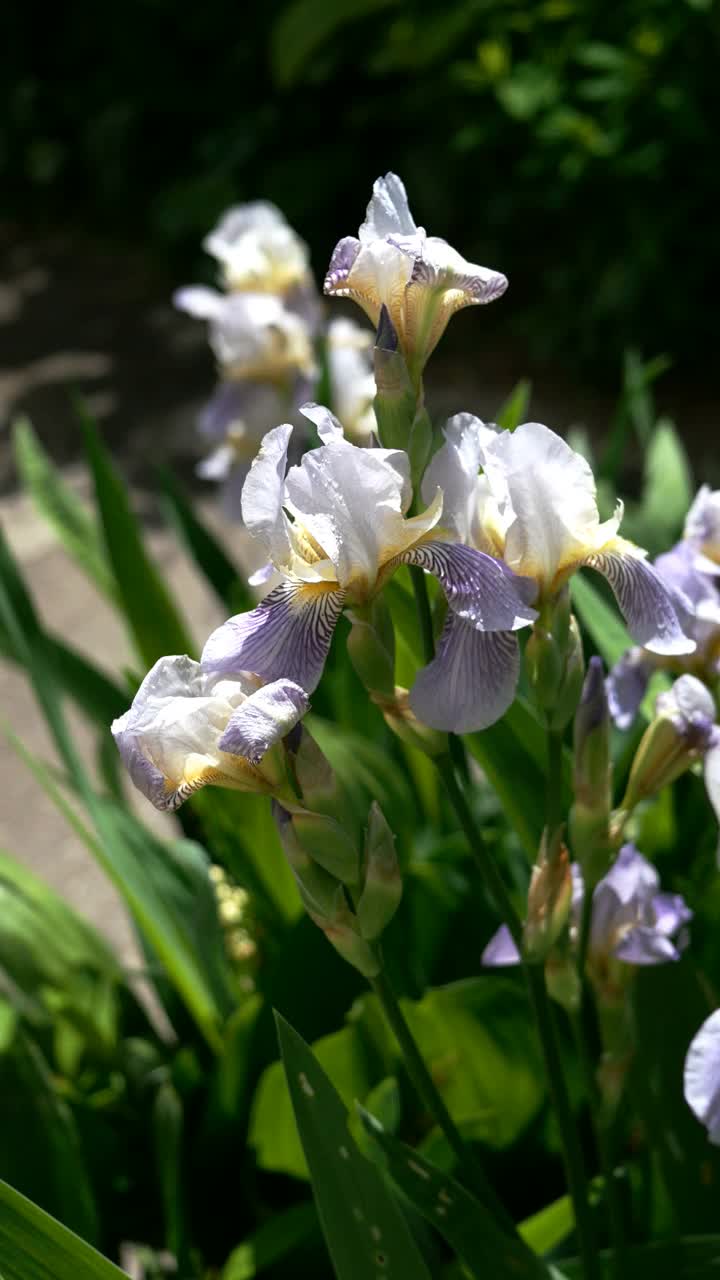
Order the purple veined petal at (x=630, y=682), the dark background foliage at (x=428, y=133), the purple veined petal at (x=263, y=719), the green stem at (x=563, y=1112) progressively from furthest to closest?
the dark background foliage at (x=428, y=133), the purple veined petal at (x=630, y=682), the green stem at (x=563, y=1112), the purple veined petal at (x=263, y=719)

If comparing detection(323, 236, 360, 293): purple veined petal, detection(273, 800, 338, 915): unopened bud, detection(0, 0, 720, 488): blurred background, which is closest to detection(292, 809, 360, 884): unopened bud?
detection(273, 800, 338, 915): unopened bud

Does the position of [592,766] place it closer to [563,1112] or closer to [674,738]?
[674,738]

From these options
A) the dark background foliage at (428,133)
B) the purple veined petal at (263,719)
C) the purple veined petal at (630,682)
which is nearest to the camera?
the purple veined petal at (263,719)

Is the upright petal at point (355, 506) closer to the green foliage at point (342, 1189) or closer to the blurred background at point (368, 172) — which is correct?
the green foliage at point (342, 1189)

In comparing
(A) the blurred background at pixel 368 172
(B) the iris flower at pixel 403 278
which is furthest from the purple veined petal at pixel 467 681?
(A) the blurred background at pixel 368 172

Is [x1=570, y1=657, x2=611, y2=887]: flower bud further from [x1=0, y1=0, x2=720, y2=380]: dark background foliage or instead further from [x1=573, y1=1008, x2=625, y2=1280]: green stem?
[x1=0, y1=0, x2=720, y2=380]: dark background foliage

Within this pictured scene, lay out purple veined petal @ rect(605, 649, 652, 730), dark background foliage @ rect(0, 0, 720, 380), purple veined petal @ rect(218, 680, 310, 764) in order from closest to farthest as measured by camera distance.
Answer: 1. purple veined petal @ rect(218, 680, 310, 764)
2. purple veined petal @ rect(605, 649, 652, 730)
3. dark background foliage @ rect(0, 0, 720, 380)
